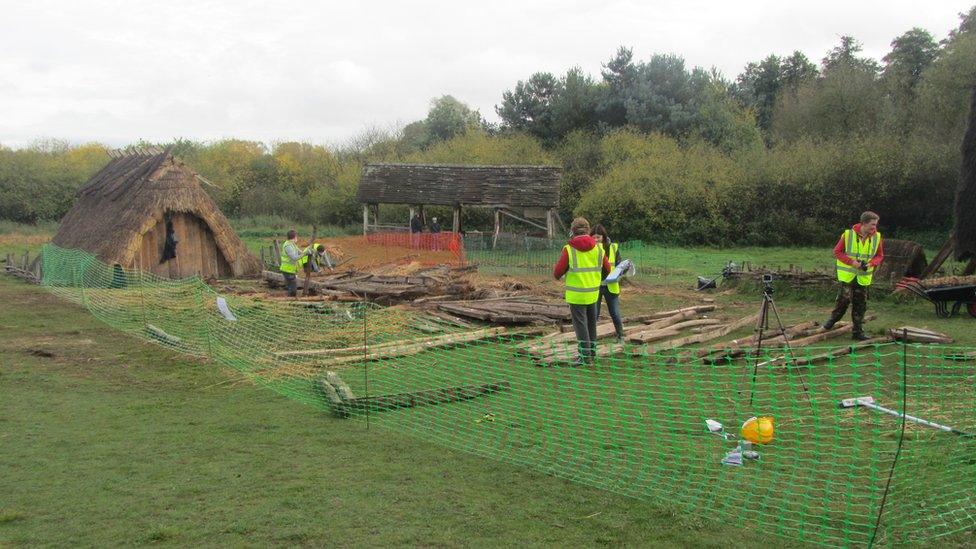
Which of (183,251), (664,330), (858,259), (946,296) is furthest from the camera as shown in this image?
(183,251)

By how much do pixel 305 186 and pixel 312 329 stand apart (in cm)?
4097

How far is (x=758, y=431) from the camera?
6.48 m

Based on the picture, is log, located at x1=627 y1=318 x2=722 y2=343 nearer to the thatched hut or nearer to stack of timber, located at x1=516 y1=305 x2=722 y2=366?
stack of timber, located at x1=516 y1=305 x2=722 y2=366

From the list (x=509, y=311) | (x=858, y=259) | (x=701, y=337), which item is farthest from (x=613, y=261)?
(x=858, y=259)

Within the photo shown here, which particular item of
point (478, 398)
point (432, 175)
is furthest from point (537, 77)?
point (478, 398)

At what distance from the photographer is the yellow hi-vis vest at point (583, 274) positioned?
9.80m

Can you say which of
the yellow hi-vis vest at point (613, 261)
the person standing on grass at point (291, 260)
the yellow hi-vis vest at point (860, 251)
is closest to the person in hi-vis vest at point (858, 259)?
the yellow hi-vis vest at point (860, 251)

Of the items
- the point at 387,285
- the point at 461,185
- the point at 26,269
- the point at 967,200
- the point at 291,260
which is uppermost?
the point at 461,185

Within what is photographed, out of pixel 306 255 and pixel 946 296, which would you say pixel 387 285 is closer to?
pixel 306 255

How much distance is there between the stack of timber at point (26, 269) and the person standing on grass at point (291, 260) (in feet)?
29.3

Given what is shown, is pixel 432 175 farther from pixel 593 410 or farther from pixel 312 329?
pixel 593 410

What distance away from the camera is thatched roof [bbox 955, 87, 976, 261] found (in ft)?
54.5

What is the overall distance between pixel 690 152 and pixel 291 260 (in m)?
27.8

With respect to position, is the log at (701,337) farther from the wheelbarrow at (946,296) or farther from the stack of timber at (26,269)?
the stack of timber at (26,269)
